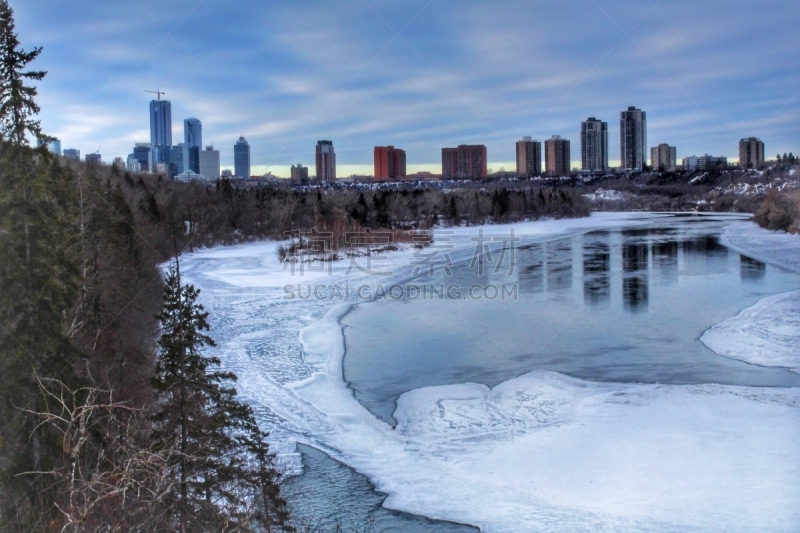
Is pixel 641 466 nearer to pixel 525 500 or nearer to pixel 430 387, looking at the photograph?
pixel 525 500

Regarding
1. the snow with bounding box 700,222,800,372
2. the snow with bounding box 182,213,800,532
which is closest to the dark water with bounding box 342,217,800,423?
the snow with bounding box 700,222,800,372

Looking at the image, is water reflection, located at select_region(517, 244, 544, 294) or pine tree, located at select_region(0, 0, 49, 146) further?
water reflection, located at select_region(517, 244, 544, 294)

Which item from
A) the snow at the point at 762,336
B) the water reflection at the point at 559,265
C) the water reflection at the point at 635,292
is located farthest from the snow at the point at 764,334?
the water reflection at the point at 559,265

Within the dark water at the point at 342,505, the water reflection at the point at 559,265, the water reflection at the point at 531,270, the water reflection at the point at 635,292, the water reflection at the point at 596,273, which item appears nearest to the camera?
the dark water at the point at 342,505

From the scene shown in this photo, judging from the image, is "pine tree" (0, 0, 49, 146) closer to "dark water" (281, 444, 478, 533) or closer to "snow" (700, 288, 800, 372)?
"dark water" (281, 444, 478, 533)

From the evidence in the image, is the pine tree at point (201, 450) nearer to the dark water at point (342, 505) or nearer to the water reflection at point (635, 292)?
the dark water at point (342, 505)

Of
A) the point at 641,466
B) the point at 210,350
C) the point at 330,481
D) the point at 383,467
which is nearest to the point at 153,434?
the point at 330,481
